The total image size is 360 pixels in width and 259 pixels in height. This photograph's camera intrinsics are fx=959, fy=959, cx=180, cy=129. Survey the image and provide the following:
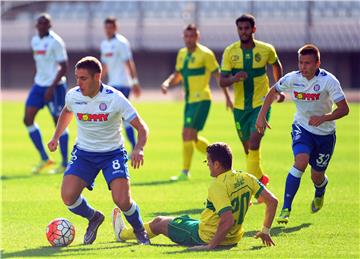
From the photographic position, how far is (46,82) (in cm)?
1711

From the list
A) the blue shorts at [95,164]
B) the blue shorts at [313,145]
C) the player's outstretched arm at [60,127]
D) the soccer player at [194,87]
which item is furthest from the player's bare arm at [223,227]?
the soccer player at [194,87]

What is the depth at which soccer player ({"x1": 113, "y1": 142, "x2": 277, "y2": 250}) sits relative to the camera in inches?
367

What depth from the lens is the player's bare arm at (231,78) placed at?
1301 cm

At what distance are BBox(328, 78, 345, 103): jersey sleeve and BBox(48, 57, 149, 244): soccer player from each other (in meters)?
2.39

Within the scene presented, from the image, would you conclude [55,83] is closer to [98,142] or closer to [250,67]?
[250,67]

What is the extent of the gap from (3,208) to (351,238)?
481cm

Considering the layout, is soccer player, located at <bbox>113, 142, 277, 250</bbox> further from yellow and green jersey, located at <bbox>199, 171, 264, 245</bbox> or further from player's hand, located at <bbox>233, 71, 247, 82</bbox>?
player's hand, located at <bbox>233, 71, 247, 82</bbox>

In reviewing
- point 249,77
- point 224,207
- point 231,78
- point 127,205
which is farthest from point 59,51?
point 224,207

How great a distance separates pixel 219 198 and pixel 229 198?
4.5 inches

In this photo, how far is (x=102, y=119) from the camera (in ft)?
33.3

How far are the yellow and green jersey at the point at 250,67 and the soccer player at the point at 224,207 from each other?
404cm

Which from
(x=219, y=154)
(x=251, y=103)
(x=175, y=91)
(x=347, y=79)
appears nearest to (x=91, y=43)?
(x=175, y=91)

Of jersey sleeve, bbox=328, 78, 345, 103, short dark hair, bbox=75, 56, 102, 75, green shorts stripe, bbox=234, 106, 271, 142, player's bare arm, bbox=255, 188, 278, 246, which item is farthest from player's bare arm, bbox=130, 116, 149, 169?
green shorts stripe, bbox=234, 106, 271, 142

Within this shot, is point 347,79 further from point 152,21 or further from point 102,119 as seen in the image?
point 102,119
